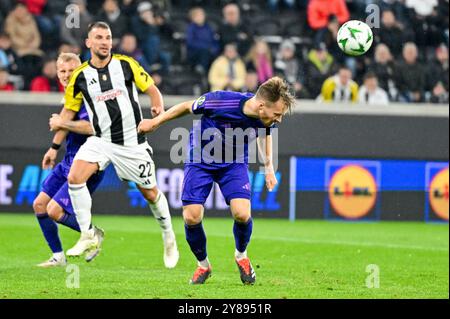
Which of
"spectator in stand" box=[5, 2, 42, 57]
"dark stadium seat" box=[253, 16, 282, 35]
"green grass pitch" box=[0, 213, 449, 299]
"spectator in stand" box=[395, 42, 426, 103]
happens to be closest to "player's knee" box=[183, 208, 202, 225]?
"green grass pitch" box=[0, 213, 449, 299]

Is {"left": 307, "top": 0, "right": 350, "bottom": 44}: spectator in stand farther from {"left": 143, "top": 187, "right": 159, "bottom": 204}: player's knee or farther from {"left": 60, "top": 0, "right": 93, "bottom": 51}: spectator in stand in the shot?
{"left": 143, "top": 187, "right": 159, "bottom": 204}: player's knee

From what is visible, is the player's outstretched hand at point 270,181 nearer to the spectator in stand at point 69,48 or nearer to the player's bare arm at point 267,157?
the player's bare arm at point 267,157

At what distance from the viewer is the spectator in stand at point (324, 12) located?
1934cm

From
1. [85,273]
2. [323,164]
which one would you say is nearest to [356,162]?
[323,164]

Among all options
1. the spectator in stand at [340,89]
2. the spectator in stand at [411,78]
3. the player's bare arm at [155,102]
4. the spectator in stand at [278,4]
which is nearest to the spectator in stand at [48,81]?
the spectator in stand at [340,89]

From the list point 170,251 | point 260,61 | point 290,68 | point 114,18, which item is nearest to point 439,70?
point 290,68

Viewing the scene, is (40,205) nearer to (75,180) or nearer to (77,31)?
(75,180)

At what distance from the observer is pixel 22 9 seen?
17703 mm

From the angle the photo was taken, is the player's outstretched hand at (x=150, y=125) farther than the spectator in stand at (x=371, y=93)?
No

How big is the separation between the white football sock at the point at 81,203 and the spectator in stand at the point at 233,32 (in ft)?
29.9

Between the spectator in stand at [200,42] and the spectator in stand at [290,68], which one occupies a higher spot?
the spectator in stand at [200,42]
